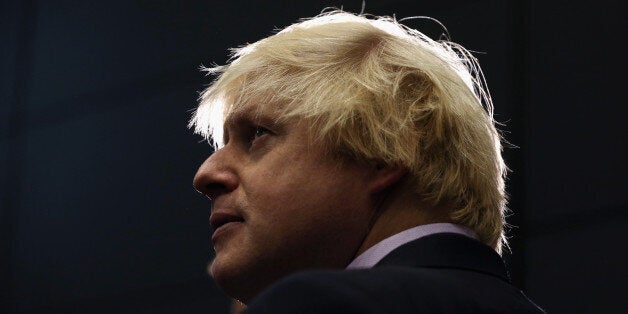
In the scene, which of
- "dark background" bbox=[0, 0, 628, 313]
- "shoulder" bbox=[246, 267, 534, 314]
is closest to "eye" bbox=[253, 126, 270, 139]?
"shoulder" bbox=[246, 267, 534, 314]

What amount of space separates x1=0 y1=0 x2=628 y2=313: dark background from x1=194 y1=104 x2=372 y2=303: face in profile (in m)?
0.96

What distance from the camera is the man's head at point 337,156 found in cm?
135

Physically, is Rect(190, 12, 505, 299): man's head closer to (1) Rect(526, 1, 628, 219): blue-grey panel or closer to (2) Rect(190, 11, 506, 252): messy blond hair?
(2) Rect(190, 11, 506, 252): messy blond hair

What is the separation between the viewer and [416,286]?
1.02 meters

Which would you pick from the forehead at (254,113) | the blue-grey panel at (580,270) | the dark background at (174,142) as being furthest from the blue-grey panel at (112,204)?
the forehead at (254,113)

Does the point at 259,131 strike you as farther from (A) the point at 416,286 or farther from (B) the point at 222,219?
(A) the point at 416,286

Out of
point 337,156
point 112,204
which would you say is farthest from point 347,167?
point 112,204

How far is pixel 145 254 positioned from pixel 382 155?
189 centimetres

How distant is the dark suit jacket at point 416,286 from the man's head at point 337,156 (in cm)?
13

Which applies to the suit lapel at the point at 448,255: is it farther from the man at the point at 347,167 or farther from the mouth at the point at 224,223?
the mouth at the point at 224,223

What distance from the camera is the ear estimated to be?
137cm

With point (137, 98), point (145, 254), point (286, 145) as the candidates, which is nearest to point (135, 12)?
point (137, 98)

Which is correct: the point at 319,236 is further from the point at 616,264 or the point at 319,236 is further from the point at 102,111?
the point at 102,111

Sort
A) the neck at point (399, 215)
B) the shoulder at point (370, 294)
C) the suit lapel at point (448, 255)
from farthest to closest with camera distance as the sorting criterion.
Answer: the neck at point (399, 215) → the suit lapel at point (448, 255) → the shoulder at point (370, 294)
